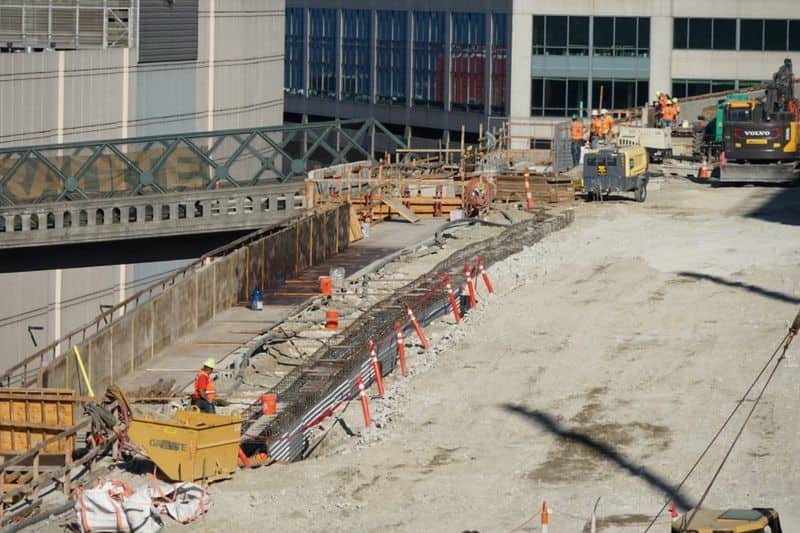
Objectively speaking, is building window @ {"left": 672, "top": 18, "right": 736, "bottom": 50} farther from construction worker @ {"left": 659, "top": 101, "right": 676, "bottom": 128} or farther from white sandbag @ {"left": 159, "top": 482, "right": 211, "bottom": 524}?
white sandbag @ {"left": 159, "top": 482, "right": 211, "bottom": 524}

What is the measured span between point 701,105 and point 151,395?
53302mm

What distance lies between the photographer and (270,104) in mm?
74500

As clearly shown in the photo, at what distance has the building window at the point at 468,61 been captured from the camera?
103188 mm

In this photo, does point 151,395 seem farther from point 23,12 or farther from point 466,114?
point 466,114

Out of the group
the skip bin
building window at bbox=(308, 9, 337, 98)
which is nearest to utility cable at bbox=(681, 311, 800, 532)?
the skip bin

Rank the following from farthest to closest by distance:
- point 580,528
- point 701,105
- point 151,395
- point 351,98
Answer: point 351,98 → point 701,105 → point 151,395 → point 580,528

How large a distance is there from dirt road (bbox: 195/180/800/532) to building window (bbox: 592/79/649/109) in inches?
1868

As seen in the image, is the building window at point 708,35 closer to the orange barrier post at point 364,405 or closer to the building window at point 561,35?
the building window at point 561,35

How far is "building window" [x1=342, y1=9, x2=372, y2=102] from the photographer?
11462 cm

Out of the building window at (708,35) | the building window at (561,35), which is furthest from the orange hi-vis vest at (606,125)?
the building window at (708,35)

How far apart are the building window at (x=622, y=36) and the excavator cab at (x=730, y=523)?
248 ft

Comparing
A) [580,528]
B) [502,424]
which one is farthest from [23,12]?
[580,528]

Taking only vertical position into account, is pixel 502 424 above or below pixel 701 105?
below

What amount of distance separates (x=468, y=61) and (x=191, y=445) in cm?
7541
